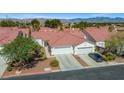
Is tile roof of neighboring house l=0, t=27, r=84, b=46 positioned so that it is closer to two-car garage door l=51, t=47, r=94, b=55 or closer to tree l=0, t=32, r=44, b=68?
two-car garage door l=51, t=47, r=94, b=55

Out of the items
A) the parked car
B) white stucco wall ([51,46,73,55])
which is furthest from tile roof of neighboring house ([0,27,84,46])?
the parked car

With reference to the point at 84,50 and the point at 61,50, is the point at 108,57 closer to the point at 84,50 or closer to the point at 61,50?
the point at 84,50

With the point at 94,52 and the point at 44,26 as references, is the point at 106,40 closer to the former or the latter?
the point at 94,52

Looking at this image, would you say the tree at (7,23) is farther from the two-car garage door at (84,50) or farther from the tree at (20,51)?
the two-car garage door at (84,50)

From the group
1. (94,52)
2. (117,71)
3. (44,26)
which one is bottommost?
(117,71)

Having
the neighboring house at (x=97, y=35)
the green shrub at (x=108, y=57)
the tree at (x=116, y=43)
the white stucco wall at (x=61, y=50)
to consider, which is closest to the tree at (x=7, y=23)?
the white stucco wall at (x=61, y=50)
